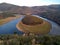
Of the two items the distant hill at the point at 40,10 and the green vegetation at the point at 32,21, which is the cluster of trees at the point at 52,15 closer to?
the distant hill at the point at 40,10

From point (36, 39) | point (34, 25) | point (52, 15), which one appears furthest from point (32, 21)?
point (52, 15)

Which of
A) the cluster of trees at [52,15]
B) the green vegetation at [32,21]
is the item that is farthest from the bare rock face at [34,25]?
the cluster of trees at [52,15]

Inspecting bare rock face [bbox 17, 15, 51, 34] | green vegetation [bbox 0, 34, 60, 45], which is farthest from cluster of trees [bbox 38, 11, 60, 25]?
green vegetation [bbox 0, 34, 60, 45]

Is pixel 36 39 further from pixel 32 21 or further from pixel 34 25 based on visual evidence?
pixel 32 21

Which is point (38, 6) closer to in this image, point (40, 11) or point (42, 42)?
point (40, 11)

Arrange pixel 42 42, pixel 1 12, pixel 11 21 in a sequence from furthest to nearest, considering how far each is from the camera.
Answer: pixel 1 12 < pixel 11 21 < pixel 42 42

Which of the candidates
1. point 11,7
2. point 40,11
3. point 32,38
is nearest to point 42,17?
point 40,11
